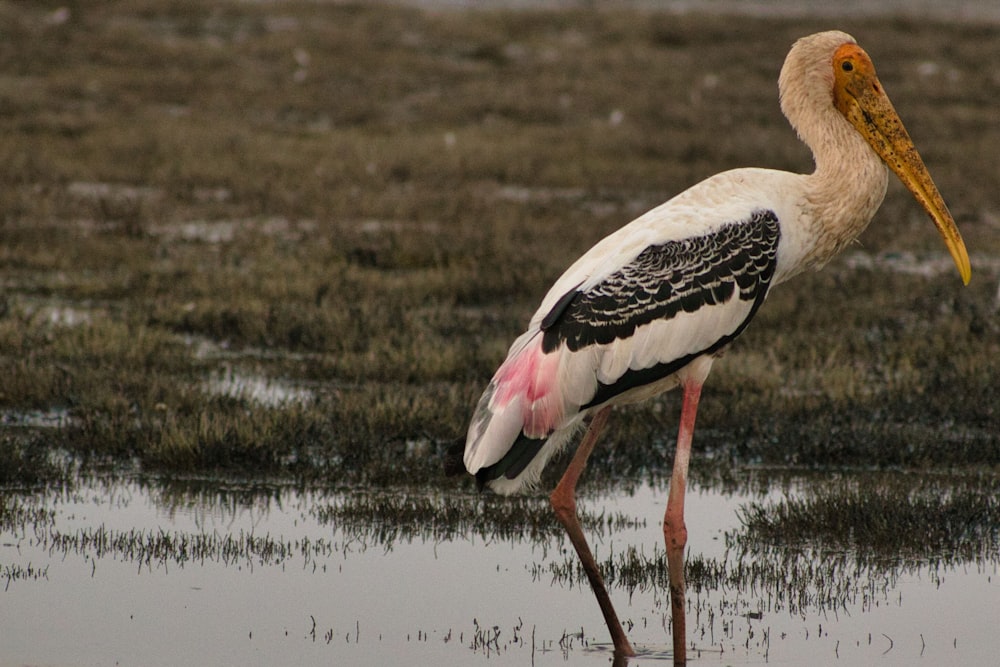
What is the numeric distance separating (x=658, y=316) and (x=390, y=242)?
815cm

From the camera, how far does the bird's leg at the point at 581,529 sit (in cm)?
523

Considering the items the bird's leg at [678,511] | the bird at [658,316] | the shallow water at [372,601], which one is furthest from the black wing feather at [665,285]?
the shallow water at [372,601]

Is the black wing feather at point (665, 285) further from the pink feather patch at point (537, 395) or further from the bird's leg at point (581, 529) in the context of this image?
the bird's leg at point (581, 529)

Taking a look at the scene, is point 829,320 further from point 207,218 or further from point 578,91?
point 578,91

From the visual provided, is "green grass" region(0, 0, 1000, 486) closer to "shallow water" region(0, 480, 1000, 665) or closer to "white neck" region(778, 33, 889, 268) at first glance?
"shallow water" region(0, 480, 1000, 665)

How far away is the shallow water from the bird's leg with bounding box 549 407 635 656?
0.09 m

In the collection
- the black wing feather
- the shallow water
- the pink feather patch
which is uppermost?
the black wing feather

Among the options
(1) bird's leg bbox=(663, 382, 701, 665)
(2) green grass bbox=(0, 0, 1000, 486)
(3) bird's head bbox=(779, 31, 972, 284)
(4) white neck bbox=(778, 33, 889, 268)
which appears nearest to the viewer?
(1) bird's leg bbox=(663, 382, 701, 665)

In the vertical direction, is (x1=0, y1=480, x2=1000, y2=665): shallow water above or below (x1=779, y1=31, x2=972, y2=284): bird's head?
below

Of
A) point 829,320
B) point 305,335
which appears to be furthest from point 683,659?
point 829,320

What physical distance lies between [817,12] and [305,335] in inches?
1307

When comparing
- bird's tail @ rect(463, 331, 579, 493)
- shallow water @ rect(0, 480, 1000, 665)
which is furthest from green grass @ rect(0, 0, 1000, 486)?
bird's tail @ rect(463, 331, 579, 493)

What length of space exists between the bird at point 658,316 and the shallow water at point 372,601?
0.36 meters

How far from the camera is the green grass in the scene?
8078 mm
